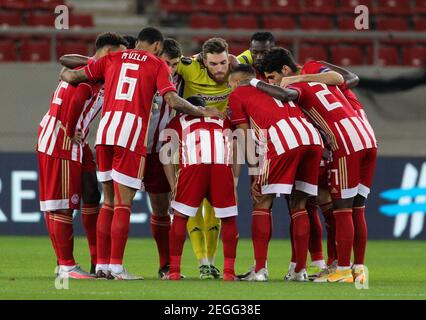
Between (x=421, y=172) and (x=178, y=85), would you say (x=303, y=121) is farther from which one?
(x=421, y=172)

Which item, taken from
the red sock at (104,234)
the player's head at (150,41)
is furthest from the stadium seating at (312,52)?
the red sock at (104,234)

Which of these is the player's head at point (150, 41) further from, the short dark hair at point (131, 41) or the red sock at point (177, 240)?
the red sock at point (177, 240)

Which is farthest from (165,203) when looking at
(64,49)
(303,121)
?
(64,49)

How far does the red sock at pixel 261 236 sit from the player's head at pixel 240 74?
1129 mm

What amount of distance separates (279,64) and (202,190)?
4.16ft

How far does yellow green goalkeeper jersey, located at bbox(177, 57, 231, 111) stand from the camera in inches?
404

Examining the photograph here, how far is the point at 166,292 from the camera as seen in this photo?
321 inches

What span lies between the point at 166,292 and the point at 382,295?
1.54 meters

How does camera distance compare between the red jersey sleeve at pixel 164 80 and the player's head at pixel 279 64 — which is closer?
the red jersey sleeve at pixel 164 80

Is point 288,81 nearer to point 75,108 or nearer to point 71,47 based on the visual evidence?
point 75,108

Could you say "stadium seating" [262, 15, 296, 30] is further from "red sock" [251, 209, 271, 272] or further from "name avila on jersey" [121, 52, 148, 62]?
"red sock" [251, 209, 271, 272]

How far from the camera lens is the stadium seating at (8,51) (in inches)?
701

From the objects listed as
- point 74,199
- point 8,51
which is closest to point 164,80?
point 74,199

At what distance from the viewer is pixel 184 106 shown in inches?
364
